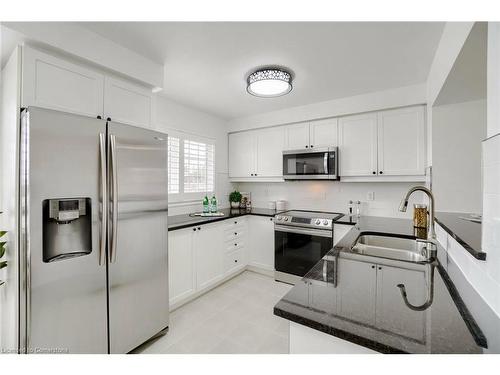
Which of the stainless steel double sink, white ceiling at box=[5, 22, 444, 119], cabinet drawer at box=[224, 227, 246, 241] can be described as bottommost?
cabinet drawer at box=[224, 227, 246, 241]

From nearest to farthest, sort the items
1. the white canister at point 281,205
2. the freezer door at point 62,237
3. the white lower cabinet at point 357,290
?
the white lower cabinet at point 357,290
the freezer door at point 62,237
the white canister at point 281,205

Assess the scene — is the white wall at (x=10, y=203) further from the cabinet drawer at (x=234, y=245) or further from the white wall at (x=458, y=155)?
the white wall at (x=458, y=155)

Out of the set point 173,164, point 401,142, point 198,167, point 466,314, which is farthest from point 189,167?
point 466,314

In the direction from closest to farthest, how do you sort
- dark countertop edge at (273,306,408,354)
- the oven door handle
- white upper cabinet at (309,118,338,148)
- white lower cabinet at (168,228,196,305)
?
dark countertop edge at (273,306,408,354) → white lower cabinet at (168,228,196,305) → the oven door handle → white upper cabinet at (309,118,338,148)

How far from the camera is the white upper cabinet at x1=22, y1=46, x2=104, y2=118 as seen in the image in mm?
1383

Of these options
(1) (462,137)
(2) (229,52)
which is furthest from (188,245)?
(1) (462,137)

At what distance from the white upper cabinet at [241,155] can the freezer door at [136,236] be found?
188 centimetres

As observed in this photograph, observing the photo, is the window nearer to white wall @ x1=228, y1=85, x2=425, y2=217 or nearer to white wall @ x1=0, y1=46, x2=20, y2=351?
white wall @ x1=228, y1=85, x2=425, y2=217

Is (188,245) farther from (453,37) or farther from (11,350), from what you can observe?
(453,37)

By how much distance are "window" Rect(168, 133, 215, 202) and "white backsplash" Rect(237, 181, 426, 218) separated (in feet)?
Answer: 2.85

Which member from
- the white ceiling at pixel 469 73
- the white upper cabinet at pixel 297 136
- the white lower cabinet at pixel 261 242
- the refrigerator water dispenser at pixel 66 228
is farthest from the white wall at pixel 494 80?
the white lower cabinet at pixel 261 242

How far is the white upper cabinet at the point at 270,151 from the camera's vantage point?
342 centimetres

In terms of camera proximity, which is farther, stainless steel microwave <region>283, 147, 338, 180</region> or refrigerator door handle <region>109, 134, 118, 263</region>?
stainless steel microwave <region>283, 147, 338, 180</region>

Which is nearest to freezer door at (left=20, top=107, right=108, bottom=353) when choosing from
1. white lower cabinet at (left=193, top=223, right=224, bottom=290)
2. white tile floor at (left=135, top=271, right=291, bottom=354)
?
white tile floor at (left=135, top=271, right=291, bottom=354)
